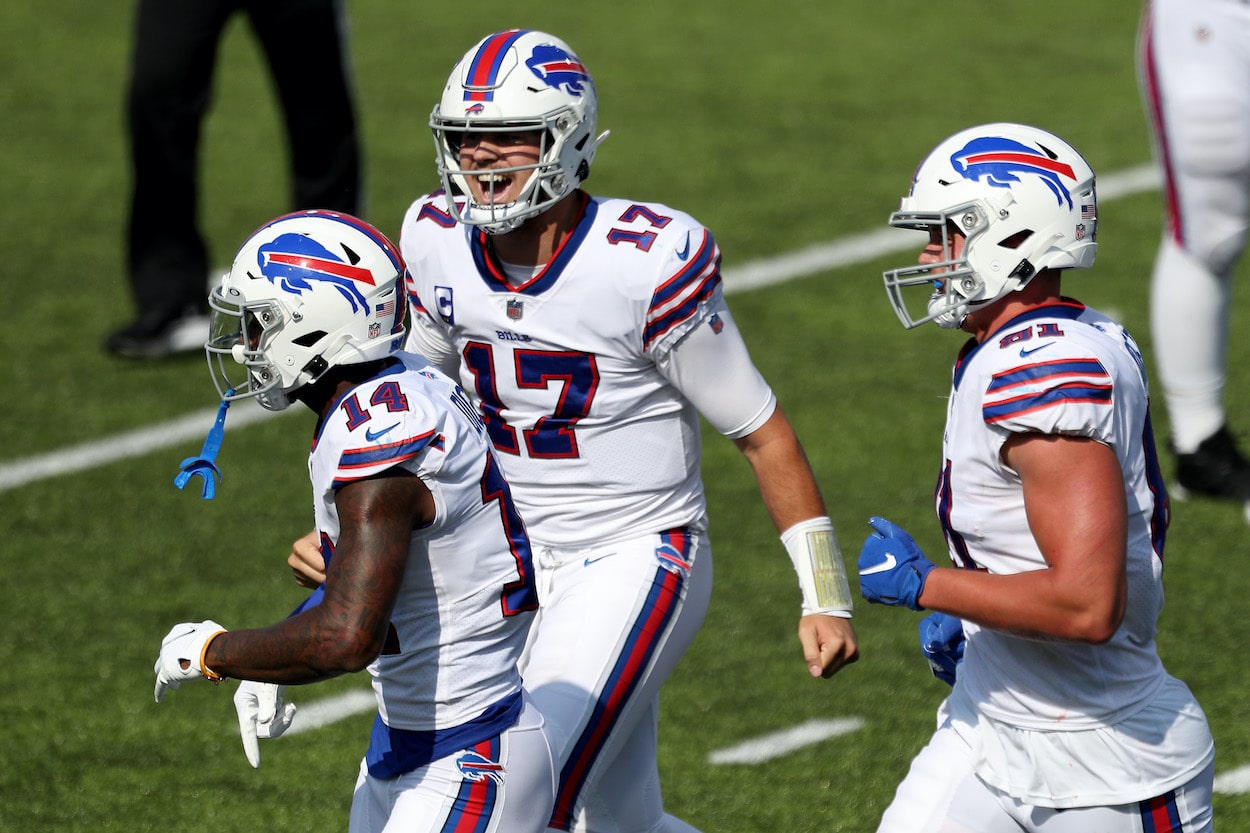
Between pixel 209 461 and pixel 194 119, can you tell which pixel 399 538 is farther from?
pixel 194 119

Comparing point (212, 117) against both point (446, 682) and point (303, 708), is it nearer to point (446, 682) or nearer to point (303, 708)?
point (303, 708)

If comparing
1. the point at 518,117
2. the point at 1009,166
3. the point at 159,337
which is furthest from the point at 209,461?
the point at 159,337

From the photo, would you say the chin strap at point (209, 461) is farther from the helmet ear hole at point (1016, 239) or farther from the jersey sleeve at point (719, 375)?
the helmet ear hole at point (1016, 239)

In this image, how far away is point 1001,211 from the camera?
11.0 ft

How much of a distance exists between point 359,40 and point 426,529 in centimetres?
896

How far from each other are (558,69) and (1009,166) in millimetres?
1205

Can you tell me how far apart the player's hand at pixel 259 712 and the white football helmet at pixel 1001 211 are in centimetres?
146

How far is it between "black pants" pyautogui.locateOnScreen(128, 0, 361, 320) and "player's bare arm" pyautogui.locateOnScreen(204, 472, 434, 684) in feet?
16.2

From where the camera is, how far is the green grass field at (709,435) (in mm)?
4934

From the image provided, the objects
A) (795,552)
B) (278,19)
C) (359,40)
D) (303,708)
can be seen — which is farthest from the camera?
(359,40)

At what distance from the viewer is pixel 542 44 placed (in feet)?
13.8

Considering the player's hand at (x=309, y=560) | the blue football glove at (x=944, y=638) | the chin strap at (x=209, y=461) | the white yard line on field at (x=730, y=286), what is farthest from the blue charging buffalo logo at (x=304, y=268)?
the white yard line on field at (x=730, y=286)

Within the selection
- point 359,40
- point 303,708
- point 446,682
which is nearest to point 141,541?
point 303,708

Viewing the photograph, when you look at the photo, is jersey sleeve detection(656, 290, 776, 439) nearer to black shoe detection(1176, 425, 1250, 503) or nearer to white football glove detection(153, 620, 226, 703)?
white football glove detection(153, 620, 226, 703)
